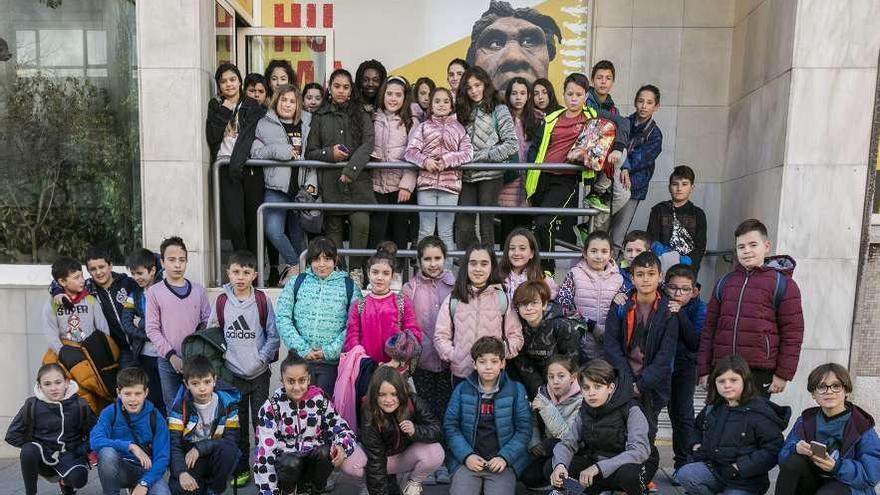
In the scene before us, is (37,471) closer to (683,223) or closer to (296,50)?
(296,50)

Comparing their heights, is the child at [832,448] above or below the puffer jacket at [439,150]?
below

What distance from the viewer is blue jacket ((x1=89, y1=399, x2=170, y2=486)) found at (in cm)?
354

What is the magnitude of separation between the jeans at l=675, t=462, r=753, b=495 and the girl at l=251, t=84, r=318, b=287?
10.7 feet

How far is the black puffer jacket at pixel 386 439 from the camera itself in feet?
12.0

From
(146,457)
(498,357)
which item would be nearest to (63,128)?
(146,457)

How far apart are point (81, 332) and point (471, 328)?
9.30 ft

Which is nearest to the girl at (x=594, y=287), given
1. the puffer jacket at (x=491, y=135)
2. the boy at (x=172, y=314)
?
the puffer jacket at (x=491, y=135)

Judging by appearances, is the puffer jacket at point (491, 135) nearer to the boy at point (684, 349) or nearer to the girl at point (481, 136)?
the girl at point (481, 136)

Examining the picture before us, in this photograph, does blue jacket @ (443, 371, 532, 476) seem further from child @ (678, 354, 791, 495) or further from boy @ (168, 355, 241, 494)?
boy @ (168, 355, 241, 494)

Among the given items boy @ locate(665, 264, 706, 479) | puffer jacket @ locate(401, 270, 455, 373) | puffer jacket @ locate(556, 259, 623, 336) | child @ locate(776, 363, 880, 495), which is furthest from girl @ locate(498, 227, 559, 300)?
child @ locate(776, 363, 880, 495)

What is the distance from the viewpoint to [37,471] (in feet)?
12.2

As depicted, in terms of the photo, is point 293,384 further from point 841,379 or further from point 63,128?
point 63,128

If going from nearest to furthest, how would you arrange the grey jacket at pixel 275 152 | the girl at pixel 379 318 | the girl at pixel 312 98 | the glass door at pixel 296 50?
the girl at pixel 379 318 < the grey jacket at pixel 275 152 < the girl at pixel 312 98 < the glass door at pixel 296 50

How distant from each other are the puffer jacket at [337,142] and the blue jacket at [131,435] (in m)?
2.21
